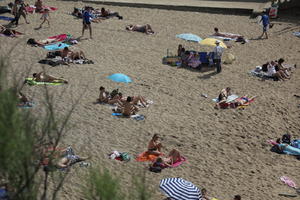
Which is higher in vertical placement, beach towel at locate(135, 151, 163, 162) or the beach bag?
the beach bag

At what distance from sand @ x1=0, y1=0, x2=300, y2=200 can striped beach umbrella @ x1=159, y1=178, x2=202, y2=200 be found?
37 centimetres

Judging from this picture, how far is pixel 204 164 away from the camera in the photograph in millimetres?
12953

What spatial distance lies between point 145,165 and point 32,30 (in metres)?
11.9

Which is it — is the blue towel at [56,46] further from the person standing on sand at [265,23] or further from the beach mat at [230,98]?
the person standing on sand at [265,23]

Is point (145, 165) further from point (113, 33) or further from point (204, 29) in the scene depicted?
point (204, 29)

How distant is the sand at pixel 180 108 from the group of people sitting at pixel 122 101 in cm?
31

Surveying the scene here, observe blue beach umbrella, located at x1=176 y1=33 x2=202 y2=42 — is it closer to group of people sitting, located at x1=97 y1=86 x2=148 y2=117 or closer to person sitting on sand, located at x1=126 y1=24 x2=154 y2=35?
person sitting on sand, located at x1=126 y1=24 x2=154 y2=35

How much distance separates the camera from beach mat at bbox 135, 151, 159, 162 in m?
12.6

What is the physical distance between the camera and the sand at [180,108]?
494 inches

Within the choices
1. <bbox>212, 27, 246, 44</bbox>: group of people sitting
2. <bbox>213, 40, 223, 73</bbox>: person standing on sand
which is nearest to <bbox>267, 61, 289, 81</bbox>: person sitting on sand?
<bbox>213, 40, 223, 73</bbox>: person standing on sand

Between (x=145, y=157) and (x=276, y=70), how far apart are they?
836 centimetres

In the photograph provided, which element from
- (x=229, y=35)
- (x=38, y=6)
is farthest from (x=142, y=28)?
(x=38, y=6)

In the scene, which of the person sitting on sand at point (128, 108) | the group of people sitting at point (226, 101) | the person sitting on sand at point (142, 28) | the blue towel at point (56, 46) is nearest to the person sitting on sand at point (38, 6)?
the person sitting on sand at point (142, 28)

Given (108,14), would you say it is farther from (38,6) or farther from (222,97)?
(222,97)
